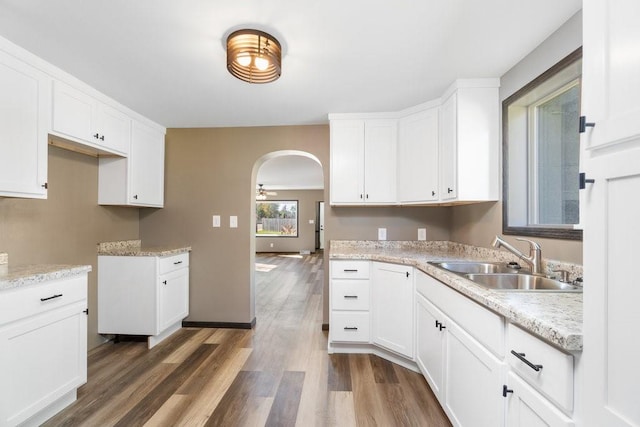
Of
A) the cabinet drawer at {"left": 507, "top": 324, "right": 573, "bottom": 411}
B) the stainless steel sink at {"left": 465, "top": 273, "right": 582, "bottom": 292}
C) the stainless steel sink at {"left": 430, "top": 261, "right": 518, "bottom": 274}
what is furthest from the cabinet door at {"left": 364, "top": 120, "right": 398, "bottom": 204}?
the cabinet drawer at {"left": 507, "top": 324, "right": 573, "bottom": 411}

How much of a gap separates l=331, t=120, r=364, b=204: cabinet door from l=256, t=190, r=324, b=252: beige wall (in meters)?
7.05

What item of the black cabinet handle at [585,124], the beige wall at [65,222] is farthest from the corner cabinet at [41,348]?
the black cabinet handle at [585,124]

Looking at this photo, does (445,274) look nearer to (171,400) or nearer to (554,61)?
(554,61)

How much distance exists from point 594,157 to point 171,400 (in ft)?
8.07

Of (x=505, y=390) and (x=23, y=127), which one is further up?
(x=23, y=127)

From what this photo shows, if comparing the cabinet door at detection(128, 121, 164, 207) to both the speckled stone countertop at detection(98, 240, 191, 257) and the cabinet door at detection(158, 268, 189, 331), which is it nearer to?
the speckled stone countertop at detection(98, 240, 191, 257)

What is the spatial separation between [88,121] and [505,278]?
3.17 metres

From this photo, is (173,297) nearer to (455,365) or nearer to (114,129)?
(114,129)

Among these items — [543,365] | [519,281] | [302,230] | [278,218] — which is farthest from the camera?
[278,218]

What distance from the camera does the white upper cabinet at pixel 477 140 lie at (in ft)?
7.32

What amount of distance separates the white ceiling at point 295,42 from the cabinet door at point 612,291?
1186 mm

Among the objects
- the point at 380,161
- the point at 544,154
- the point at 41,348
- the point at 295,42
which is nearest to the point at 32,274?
the point at 41,348

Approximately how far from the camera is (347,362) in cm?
244

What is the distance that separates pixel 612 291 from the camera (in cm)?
70
